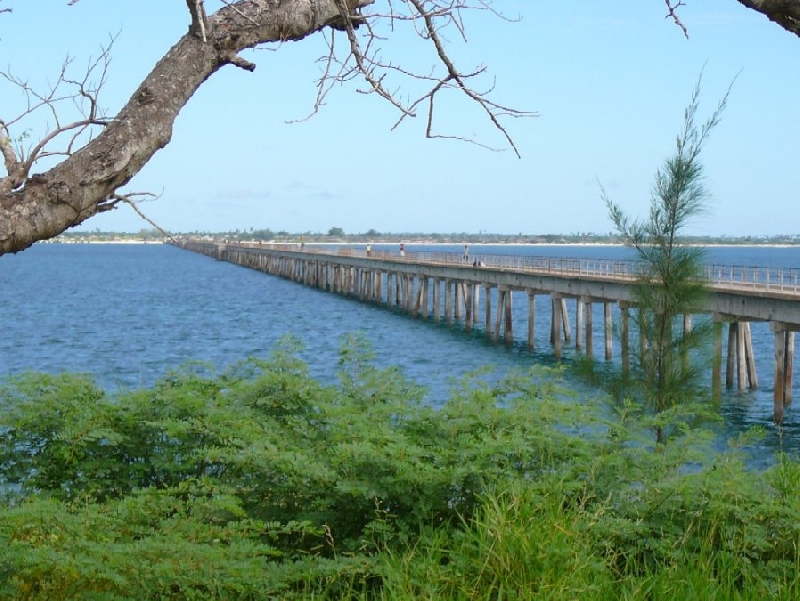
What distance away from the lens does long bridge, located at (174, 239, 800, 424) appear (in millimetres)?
23875

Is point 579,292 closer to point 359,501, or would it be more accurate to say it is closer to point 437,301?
point 437,301

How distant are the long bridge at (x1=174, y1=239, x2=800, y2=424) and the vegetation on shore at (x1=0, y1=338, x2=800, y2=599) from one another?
171 cm

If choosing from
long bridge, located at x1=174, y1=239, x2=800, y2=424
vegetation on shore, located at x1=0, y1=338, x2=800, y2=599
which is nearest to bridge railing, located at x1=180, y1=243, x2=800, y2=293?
long bridge, located at x1=174, y1=239, x2=800, y2=424

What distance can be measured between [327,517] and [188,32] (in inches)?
131

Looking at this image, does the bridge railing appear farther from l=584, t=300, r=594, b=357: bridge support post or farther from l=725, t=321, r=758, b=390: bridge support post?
l=725, t=321, r=758, b=390: bridge support post

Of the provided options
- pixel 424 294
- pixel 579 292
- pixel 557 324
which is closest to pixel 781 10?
pixel 579 292

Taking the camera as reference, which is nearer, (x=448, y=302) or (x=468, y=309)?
(x=468, y=309)

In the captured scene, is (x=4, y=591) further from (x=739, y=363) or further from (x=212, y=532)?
(x=739, y=363)

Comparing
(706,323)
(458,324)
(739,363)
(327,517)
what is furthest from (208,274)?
(327,517)

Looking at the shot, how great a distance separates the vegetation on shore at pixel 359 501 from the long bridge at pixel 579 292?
5.62 feet

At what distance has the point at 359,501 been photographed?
6297 millimetres

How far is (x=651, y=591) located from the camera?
5.49 m

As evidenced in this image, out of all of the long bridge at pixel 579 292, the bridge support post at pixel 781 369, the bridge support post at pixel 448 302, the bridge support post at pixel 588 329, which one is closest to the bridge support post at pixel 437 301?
the long bridge at pixel 579 292

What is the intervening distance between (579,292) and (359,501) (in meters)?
30.6
